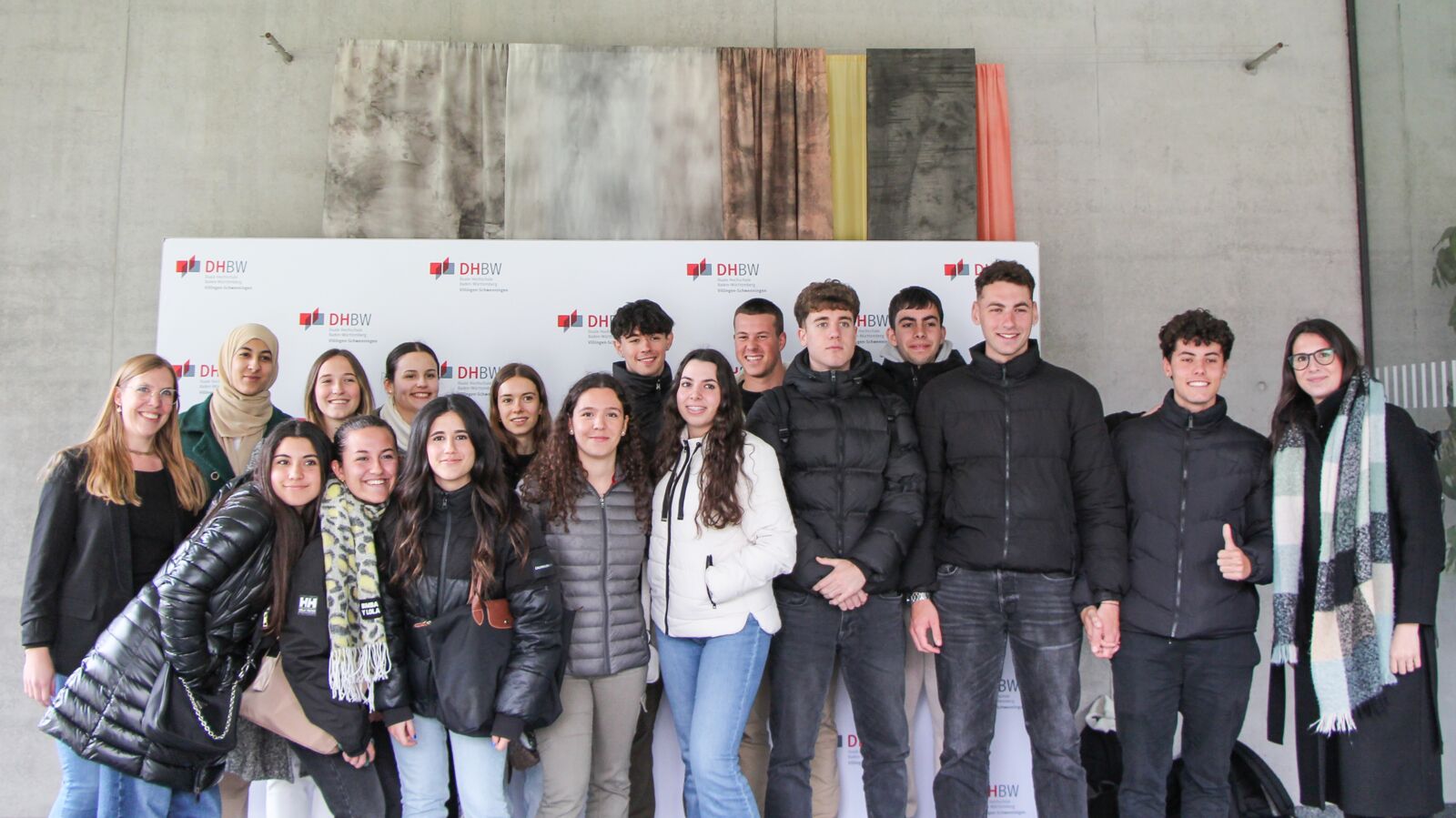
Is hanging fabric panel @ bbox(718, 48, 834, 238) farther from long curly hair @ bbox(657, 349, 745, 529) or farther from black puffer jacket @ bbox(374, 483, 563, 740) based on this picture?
black puffer jacket @ bbox(374, 483, 563, 740)

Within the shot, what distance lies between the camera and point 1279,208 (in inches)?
165

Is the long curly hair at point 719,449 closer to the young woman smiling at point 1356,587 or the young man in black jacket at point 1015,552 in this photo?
the young man in black jacket at point 1015,552

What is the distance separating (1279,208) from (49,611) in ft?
16.2

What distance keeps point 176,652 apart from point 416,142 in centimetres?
246

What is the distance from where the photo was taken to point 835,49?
416cm

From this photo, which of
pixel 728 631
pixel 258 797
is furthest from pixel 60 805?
pixel 728 631

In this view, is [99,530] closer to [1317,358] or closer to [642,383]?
[642,383]

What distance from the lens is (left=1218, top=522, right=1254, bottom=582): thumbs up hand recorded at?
259cm

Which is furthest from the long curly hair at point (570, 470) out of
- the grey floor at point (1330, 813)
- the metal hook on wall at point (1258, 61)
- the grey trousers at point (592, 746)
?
the metal hook on wall at point (1258, 61)

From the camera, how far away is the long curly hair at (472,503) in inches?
92.4

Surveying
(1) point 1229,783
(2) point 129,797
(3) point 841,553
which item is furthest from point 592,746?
(1) point 1229,783

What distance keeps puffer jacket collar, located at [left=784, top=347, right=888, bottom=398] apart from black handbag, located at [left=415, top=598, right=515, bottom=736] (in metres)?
1.09

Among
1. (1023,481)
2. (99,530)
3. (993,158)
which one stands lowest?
(99,530)

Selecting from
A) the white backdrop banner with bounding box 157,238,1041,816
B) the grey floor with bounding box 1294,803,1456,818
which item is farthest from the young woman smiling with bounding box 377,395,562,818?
the grey floor with bounding box 1294,803,1456,818
